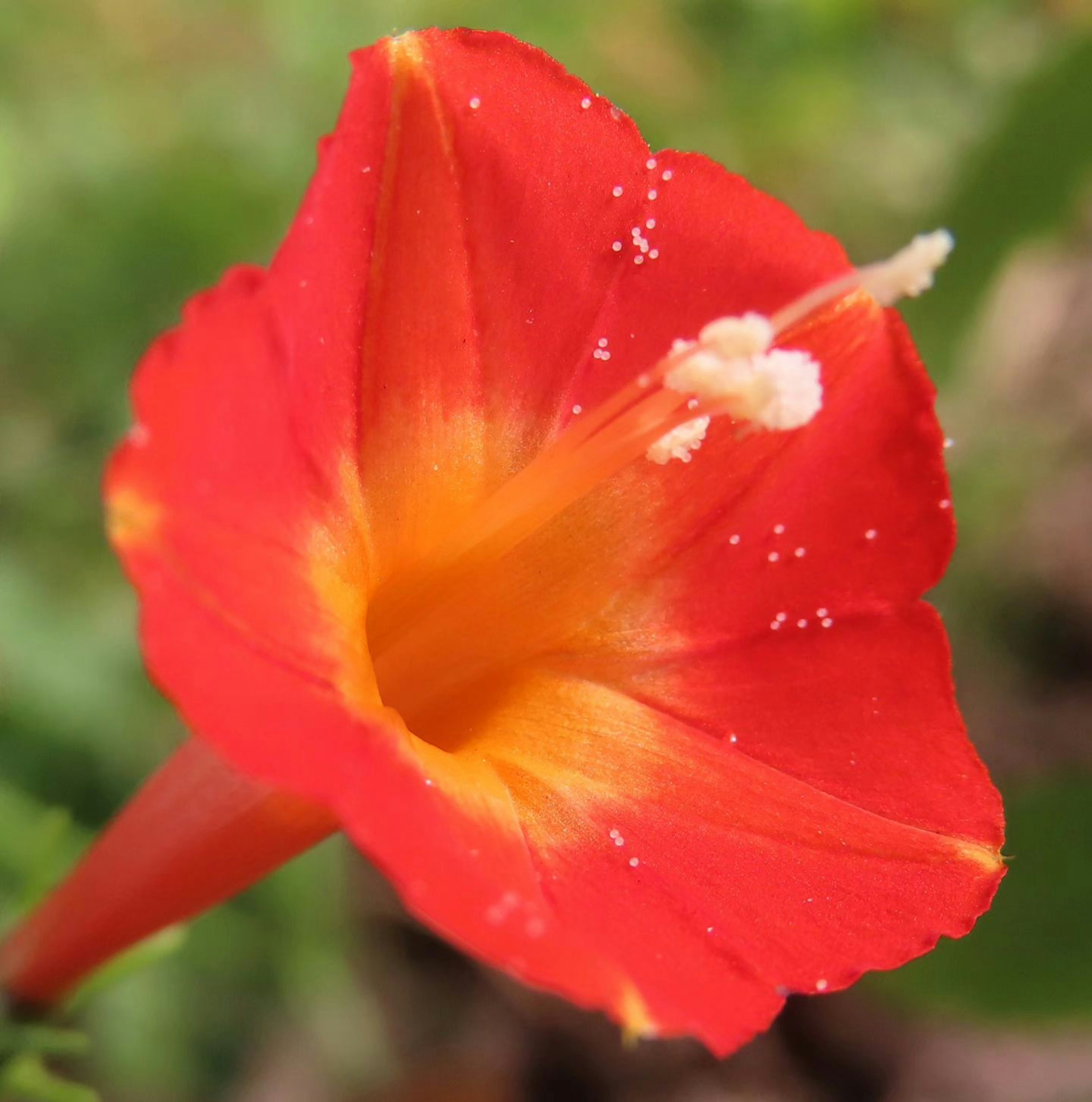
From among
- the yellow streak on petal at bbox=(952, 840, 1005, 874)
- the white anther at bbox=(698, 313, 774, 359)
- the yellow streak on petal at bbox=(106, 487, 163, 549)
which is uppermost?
the yellow streak on petal at bbox=(106, 487, 163, 549)

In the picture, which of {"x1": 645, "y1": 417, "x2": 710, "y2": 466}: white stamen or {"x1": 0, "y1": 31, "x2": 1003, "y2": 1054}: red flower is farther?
{"x1": 645, "y1": 417, "x2": 710, "y2": 466}: white stamen

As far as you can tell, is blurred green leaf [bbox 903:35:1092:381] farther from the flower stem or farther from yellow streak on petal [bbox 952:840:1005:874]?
the flower stem

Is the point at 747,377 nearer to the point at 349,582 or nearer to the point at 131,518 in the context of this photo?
the point at 349,582

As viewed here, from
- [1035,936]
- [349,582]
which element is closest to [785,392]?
[349,582]

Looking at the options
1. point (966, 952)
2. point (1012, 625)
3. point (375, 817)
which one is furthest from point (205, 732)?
point (1012, 625)

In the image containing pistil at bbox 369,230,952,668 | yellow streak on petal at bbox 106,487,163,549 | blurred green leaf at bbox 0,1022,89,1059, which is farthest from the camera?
blurred green leaf at bbox 0,1022,89,1059

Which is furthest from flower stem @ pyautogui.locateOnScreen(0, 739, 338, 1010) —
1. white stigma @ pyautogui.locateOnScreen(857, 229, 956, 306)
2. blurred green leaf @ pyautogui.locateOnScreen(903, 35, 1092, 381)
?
blurred green leaf @ pyautogui.locateOnScreen(903, 35, 1092, 381)

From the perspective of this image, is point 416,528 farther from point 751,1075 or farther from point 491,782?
point 751,1075
